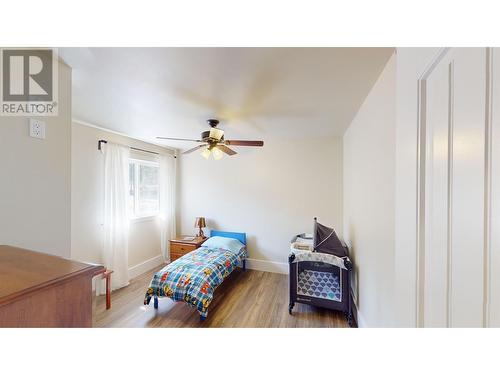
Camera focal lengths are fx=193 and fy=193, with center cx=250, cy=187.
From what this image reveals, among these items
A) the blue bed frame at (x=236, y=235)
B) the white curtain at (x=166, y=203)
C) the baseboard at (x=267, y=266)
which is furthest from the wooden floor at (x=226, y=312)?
the white curtain at (x=166, y=203)

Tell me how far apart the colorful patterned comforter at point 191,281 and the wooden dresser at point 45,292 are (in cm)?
159

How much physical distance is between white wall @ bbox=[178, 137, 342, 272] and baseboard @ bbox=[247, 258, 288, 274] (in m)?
0.02

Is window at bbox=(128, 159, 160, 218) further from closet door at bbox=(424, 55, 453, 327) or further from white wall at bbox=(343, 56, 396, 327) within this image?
closet door at bbox=(424, 55, 453, 327)

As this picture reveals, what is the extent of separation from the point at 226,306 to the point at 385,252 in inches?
76.6

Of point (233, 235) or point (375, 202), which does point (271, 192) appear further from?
point (375, 202)

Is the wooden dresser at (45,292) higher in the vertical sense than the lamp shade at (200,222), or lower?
higher

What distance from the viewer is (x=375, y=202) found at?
1.58 meters

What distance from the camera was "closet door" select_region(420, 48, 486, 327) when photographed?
388 mm

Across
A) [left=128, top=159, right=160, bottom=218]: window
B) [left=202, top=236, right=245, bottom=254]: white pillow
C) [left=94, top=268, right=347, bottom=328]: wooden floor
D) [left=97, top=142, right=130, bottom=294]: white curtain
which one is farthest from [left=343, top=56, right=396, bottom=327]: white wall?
[left=128, top=159, right=160, bottom=218]: window

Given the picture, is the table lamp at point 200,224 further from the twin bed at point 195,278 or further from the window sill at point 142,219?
the window sill at point 142,219

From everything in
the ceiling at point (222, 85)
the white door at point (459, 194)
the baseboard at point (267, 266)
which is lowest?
the baseboard at point (267, 266)

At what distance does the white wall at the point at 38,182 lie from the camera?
1.09m
